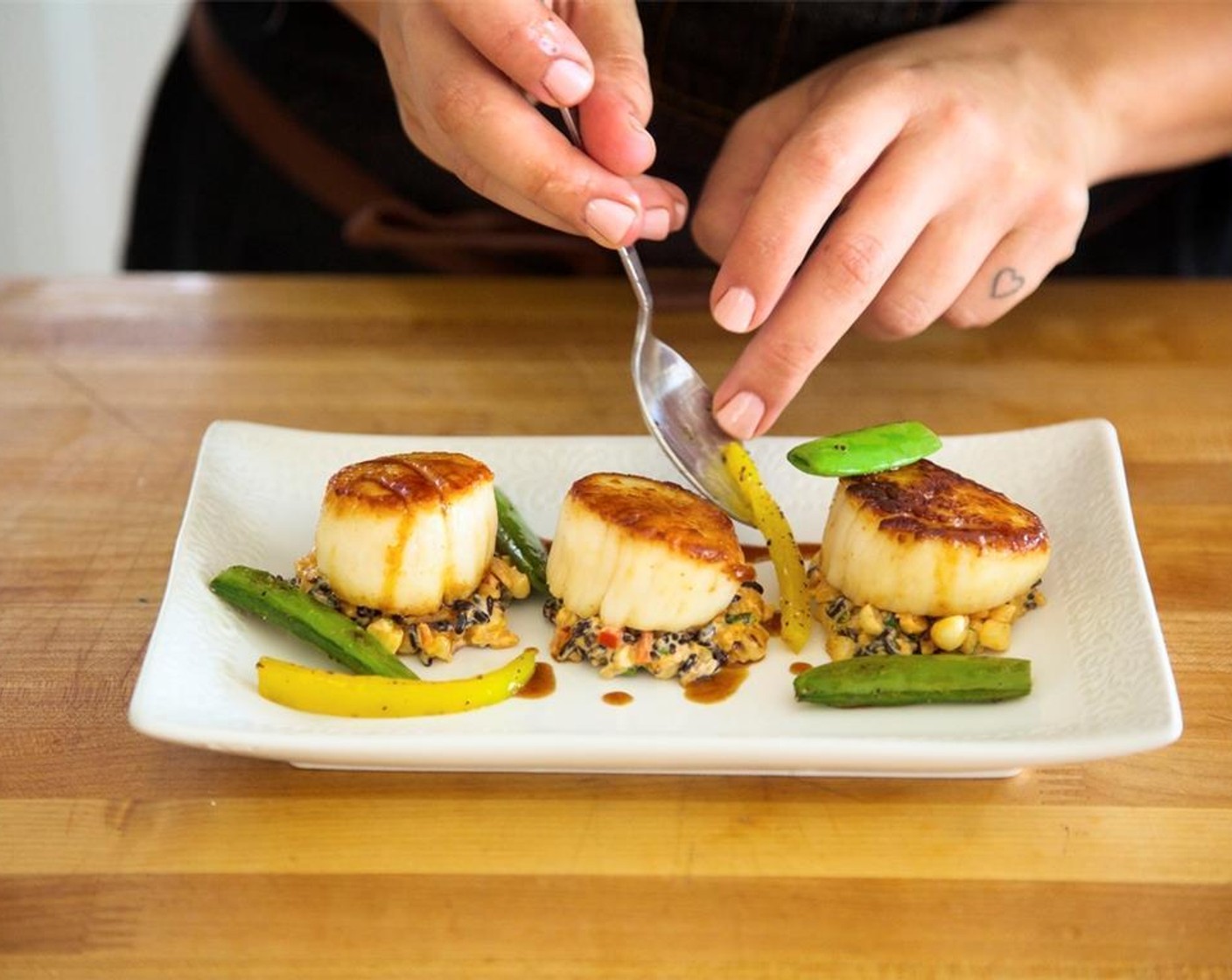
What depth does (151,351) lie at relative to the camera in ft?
10.4

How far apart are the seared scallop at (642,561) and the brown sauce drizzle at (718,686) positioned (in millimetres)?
79

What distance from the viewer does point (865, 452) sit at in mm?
2172

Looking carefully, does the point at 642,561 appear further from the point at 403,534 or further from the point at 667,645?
the point at 403,534

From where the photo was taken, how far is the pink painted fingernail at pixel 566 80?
2.05 m

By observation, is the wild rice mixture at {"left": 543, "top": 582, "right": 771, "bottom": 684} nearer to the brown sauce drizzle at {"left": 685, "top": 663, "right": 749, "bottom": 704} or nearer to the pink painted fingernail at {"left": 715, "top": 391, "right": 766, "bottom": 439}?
the brown sauce drizzle at {"left": 685, "top": 663, "right": 749, "bottom": 704}

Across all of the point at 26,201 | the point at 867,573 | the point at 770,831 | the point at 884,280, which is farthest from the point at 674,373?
the point at 26,201

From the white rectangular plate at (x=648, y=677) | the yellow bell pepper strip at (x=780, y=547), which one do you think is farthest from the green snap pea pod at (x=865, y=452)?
the white rectangular plate at (x=648, y=677)

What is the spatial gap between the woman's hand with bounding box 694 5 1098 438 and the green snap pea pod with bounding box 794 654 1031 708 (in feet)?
1.89

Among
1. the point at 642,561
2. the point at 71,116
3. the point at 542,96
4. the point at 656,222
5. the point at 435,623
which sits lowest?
Answer: the point at 71,116

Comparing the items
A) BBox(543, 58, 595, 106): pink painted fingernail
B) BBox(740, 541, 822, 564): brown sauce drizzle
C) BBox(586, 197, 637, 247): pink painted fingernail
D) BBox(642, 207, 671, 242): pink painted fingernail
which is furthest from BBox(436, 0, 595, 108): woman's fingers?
A: BBox(740, 541, 822, 564): brown sauce drizzle

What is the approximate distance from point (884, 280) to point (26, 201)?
15.1ft

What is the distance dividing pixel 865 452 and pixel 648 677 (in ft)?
1.55

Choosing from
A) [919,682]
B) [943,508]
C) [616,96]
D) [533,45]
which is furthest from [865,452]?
[533,45]

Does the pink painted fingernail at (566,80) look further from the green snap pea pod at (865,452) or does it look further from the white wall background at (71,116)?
the white wall background at (71,116)
